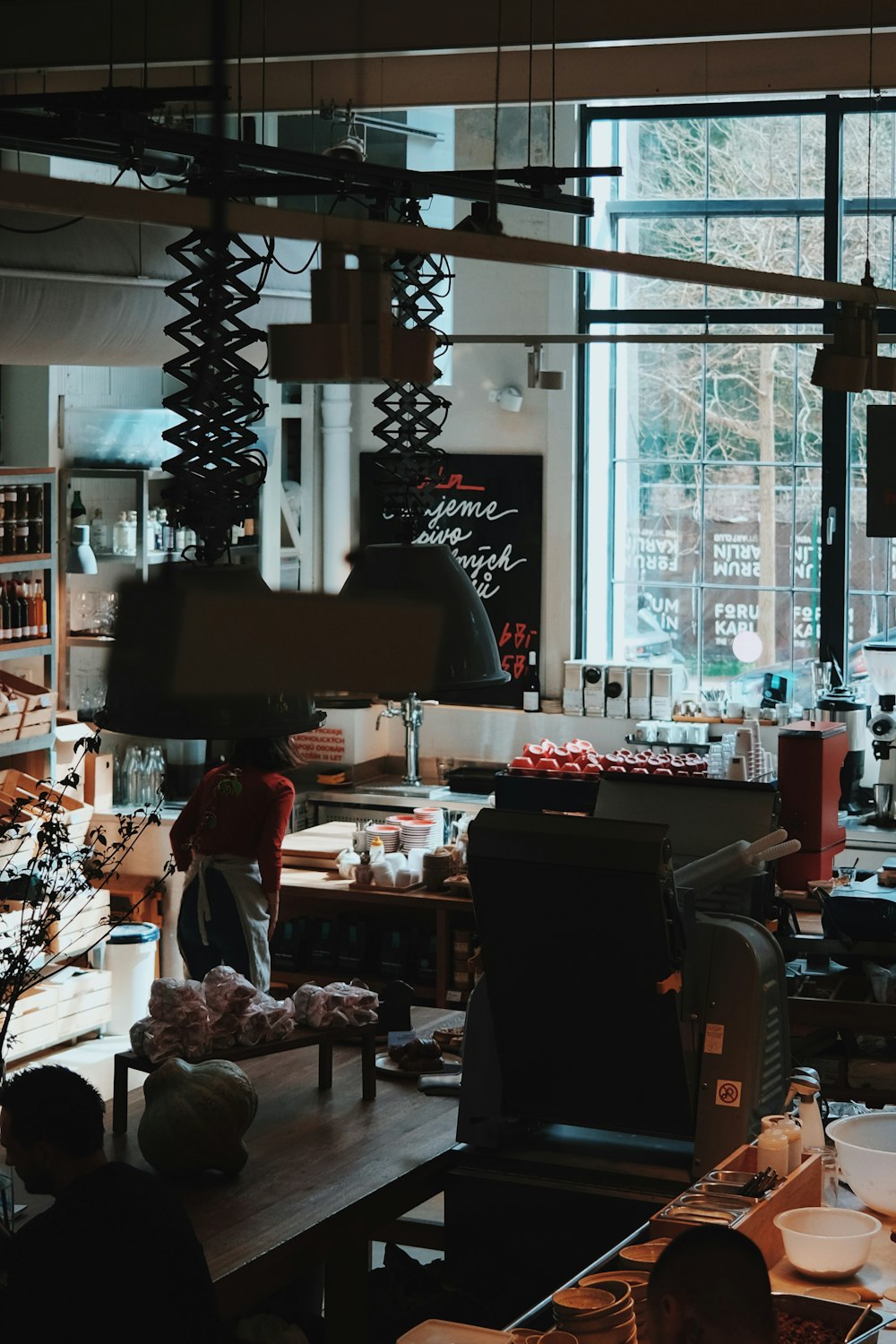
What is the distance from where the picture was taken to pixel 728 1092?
3.64 m

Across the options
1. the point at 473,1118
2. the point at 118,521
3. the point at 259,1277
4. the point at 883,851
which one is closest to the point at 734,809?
the point at 473,1118

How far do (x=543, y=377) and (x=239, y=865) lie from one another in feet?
9.55

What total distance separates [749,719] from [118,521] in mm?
3135

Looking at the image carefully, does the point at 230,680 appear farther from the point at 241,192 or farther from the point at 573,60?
the point at 573,60

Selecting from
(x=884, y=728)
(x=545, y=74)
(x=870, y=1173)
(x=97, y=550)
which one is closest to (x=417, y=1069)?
(x=870, y=1173)

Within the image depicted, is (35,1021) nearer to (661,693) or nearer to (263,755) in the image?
(263,755)

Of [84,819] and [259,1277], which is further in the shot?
[84,819]

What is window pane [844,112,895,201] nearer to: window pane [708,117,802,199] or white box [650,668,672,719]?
window pane [708,117,802,199]

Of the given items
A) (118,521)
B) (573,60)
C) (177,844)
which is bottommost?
(177,844)

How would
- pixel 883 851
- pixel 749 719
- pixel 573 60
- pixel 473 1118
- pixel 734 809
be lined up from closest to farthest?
1. pixel 473 1118
2. pixel 734 809
3. pixel 573 60
4. pixel 883 851
5. pixel 749 719

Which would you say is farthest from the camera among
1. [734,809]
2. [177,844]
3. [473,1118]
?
[177,844]

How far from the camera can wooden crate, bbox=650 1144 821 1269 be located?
296cm

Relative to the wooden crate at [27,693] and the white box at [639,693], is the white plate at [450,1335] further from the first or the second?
the white box at [639,693]

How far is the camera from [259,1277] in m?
3.41
